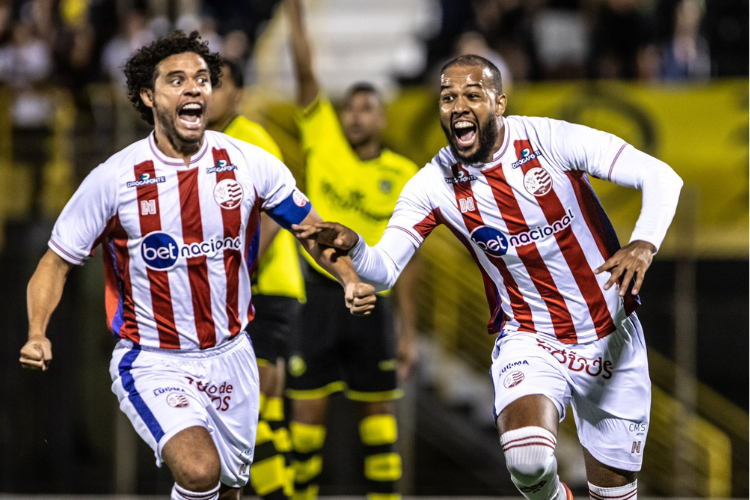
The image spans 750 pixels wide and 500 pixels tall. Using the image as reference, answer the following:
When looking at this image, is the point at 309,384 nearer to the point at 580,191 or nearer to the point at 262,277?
the point at 262,277

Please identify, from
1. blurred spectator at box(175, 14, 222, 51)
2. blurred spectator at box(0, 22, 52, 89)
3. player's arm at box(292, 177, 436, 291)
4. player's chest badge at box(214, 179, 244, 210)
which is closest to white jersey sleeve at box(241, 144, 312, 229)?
player's chest badge at box(214, 179, 244, 210)

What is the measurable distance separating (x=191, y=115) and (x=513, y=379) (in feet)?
5.89

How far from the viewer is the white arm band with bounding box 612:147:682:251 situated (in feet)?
12.6

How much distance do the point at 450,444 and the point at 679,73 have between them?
4401mm

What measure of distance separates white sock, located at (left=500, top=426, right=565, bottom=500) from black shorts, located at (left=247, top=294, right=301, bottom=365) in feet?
6.56

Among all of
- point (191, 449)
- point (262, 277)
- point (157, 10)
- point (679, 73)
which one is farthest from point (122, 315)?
point (157, 10)

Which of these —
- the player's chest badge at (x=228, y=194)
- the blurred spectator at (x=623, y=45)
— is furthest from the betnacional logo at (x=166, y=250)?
the blurred spectator at (x=623, y=45)

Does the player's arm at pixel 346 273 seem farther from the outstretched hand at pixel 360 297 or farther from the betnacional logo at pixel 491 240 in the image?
the betnacional logo at pixel 491 240

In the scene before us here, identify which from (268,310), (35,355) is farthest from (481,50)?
(35,355)

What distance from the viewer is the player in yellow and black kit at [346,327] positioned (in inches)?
233

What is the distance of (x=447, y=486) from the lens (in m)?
8.65

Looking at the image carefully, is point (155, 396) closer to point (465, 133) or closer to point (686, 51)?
point (465, 133)

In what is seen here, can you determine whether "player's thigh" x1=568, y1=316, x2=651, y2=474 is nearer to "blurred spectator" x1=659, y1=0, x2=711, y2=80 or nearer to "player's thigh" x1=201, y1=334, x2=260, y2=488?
"player's thigh" x1=201, y1=334, x2=260, y2=488

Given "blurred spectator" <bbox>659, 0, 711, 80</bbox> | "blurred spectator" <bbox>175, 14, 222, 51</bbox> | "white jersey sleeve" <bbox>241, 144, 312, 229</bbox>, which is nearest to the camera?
"white jersey sleeve" <bbox>241, 144, 312, 229</bbox>
